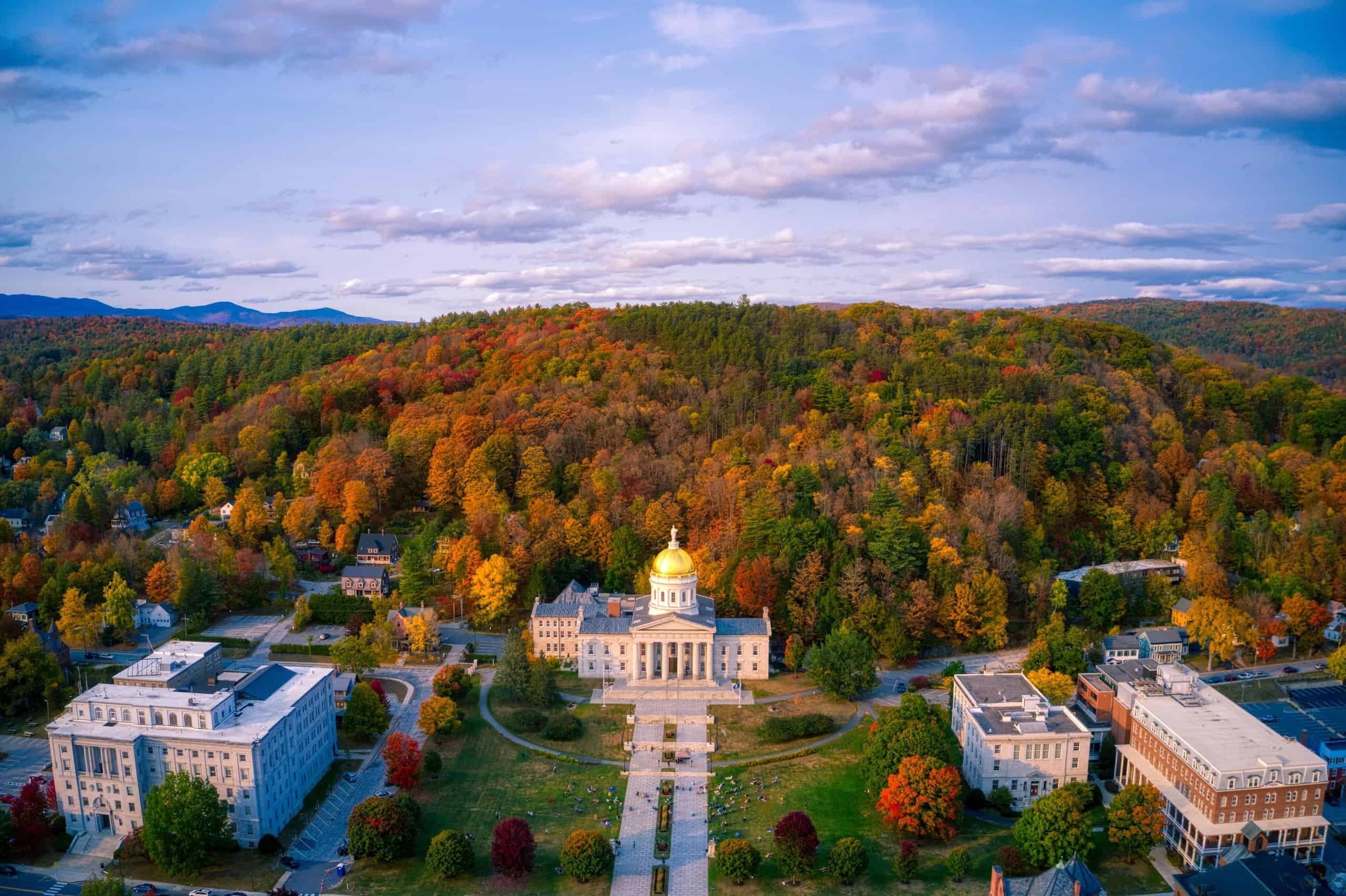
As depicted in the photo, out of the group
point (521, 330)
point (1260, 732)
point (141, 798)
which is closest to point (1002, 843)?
point (1260, 732)

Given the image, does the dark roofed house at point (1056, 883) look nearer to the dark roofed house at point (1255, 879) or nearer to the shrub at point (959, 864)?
the shrub at point (959, 864)

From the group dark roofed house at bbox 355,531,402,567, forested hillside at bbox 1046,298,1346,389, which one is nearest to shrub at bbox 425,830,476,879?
dark roofed house at bbox 355,531,402,567

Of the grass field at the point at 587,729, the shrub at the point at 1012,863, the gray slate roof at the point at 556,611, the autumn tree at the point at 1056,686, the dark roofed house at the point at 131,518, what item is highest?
the dark roofed house at the point at 131,518

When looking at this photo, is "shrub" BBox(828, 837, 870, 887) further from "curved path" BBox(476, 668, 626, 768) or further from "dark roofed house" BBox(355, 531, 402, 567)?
"dark roofed house" BBox(355, 531, 402, 567)

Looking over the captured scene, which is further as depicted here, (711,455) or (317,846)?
(711,455)

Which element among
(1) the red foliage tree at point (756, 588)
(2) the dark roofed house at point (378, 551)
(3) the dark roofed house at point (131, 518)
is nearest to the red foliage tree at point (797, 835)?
(1) the red foliage tree at point (756, 588)

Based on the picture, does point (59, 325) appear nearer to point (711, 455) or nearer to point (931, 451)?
point (711, 455)

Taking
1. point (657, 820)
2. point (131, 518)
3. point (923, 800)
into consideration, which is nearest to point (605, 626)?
point (657, 820)
